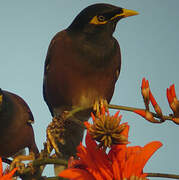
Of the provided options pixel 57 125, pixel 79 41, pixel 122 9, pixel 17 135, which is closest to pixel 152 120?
pixel 57 125

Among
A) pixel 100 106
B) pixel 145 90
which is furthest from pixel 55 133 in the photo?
pixel 100 106

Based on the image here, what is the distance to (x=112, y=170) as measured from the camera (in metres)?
0.42

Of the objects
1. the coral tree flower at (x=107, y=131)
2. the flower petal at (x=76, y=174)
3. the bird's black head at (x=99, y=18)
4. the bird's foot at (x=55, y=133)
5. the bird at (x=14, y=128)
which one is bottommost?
the bird at (x=14, y=128)

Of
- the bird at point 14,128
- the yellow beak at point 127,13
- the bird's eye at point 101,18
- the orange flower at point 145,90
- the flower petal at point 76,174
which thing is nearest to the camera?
the flower petal at point 76,174

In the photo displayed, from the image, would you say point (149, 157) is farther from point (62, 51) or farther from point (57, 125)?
point (62, 51)

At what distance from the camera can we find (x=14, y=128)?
60.9 inches

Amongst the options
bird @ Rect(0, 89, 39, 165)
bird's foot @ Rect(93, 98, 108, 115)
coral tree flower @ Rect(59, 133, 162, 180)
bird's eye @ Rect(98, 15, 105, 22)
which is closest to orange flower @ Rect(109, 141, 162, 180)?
coral tree flower @ Rect(59, 133, 162, 180)

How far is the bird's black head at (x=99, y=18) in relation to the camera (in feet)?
3.42

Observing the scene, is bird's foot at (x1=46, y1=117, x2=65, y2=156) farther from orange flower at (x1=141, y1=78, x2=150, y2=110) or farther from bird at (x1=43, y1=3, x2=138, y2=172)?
bird at (x1=43, y1=3, x2=138, y2=172)

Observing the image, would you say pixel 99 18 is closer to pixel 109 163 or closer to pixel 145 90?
pixel 145 90

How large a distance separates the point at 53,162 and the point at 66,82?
2.75 feet

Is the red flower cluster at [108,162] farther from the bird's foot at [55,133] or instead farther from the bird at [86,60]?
the bird at [86,60]

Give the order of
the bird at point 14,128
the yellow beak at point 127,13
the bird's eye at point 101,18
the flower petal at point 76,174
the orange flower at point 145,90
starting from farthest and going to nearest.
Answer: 1. the bird at point 14,128
2. the bird's eye at point 101,18
3. the yellow beak at point 127,13
4. the orange flower at point 145,90
5. the flower petal at point 76,174

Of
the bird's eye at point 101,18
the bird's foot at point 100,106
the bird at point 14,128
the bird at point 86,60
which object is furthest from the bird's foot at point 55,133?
the bird at point 14,128
